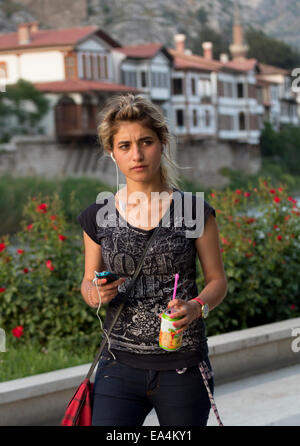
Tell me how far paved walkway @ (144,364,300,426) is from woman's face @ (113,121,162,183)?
2.27 metres

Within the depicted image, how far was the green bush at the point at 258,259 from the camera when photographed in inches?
235

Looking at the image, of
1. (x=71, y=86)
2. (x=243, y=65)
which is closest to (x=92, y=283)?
(x=71, y=86)

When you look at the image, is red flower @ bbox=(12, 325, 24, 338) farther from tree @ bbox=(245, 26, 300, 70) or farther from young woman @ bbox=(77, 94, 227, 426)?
tree @ bbox=(245, 26, 300, 70)

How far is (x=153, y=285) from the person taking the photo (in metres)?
2.46

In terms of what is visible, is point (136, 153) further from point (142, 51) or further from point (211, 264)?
point (142, 51)

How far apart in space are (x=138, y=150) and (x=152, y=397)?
0.76 m

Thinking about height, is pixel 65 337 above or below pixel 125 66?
below

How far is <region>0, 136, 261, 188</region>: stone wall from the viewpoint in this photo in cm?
3950

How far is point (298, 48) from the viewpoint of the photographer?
91.6 metres

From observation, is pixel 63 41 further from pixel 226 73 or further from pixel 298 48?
pixel 298 48

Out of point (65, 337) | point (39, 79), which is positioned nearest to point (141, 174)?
point (65, 337)

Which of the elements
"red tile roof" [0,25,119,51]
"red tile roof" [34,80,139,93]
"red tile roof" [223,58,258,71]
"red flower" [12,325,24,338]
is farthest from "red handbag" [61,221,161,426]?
"red tile roof" [223,58,258,71]

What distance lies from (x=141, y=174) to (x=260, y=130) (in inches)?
2489
